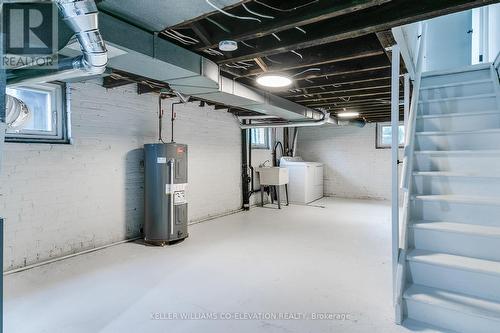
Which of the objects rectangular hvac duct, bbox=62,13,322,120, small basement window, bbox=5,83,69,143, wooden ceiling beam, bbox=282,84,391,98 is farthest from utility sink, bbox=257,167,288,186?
small basement window, bbox=5,83,69,143

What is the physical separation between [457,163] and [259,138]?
4.92m

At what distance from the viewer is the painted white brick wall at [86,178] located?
2.97 meters

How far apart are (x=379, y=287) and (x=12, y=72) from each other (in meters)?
3.54

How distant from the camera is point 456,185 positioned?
2414mm

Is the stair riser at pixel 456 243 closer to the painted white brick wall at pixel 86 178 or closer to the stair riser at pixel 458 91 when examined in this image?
the stair riser at pixel 458 91

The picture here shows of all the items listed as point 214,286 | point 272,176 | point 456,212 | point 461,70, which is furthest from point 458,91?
point 272,176

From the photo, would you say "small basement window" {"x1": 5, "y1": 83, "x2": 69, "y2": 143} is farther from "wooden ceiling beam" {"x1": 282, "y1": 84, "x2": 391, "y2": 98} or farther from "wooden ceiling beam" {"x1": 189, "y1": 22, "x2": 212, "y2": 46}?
"wooden ceiling beam" {"x1": 282, "y1": 84, "x2": 391, "y2": 98}

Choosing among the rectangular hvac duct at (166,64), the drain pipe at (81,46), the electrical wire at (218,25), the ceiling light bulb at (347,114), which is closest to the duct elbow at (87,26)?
the drain pipe at (81,46)

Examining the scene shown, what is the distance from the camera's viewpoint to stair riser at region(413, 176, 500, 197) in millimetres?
2291

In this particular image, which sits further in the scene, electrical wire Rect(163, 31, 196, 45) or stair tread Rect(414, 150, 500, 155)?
stair tread Rect(414, 150, 500, 155)

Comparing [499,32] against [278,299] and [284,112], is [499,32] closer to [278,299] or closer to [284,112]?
[284,112]

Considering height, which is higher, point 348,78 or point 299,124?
point 348,78

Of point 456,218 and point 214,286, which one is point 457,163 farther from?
point 214,286

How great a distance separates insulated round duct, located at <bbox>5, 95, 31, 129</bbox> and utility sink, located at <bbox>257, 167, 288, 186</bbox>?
4.55m
